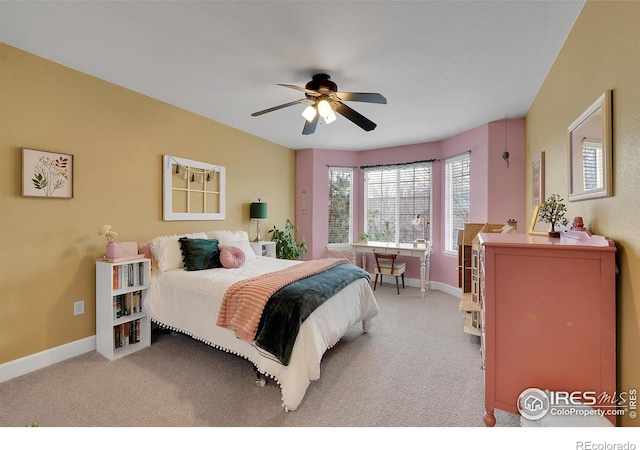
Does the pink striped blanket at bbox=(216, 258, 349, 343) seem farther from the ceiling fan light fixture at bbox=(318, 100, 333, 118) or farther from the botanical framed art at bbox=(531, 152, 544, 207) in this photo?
the botanical framed art at bbox=(531, 152, 544, 207)

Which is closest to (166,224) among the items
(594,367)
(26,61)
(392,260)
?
(26,61)

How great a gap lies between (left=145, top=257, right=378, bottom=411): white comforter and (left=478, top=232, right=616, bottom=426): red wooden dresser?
113 centimetres

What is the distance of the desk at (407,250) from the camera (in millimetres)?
4617

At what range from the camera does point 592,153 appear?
1644 mm

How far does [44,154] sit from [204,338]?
2091 mm

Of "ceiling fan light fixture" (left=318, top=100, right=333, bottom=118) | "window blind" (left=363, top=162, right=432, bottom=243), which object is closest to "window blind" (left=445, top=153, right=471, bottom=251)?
"window blind" (left=363, top=162, right=432, bottom=243)

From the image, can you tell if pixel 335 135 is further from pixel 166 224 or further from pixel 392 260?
pixel 166 224

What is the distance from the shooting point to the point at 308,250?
5492 millimetres

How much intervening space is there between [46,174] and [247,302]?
6.85 ft

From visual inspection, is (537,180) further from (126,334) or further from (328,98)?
(126,334)

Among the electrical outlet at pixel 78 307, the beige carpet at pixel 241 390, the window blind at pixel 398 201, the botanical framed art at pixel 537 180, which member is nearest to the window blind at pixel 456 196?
the window blind at pixel 398 201

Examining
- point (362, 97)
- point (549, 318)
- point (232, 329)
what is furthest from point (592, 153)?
point (232, 329)

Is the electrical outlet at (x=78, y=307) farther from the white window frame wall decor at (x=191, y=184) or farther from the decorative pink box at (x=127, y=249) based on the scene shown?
the white window frame wall decor at (x=191, y=184)

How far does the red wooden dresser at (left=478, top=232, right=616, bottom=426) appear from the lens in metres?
1.38
